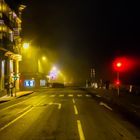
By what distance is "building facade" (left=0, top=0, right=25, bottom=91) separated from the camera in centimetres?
5322

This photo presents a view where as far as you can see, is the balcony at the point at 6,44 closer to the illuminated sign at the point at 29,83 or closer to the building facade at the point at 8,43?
the building facade at the point at 8,43

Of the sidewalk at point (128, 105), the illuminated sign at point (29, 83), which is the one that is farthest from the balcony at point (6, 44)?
the illuminated sign at point (29, 83)

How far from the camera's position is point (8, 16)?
5978cm

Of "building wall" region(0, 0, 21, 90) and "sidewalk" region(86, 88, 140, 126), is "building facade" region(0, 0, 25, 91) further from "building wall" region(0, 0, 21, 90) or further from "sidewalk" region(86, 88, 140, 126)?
"sidewalk" region(86, 88, 140, 126)

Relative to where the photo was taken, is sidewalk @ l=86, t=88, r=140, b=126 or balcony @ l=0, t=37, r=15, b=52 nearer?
sidewalk @ l=86, t=88, r=140, b=126

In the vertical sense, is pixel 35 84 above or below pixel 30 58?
below

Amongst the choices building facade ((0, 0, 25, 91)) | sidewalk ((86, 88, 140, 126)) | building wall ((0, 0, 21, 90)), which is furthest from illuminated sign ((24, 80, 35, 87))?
sidewalk ((86, 88, 140, 126))

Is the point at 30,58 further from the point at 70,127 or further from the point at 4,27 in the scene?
the point at 70,127

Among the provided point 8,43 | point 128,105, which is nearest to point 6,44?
point 8,43

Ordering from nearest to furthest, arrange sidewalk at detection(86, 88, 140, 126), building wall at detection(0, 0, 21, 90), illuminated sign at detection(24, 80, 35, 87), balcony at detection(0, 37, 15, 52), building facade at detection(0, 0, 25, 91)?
sidewalk at detection(86, 88, 140, 126) < balcony at detection(0, 37, 15, 52) < building facade at detection(0, 0, 25, 91) < building wall at detection(0, 0, 21, 90) < illuminated sign at detection(24, 80, 35, 87)

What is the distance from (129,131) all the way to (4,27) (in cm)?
4395

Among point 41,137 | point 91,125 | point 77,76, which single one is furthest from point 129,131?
point 77,76

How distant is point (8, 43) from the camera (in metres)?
A: 56.9

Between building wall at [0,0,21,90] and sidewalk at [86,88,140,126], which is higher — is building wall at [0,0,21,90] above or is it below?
above
